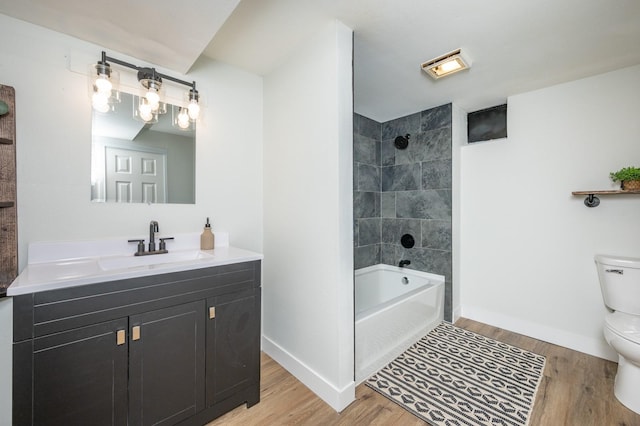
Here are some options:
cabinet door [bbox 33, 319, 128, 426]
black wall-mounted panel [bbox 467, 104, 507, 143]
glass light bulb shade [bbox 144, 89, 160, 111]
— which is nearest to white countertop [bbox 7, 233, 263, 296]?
cabinet door [bbox 33, 319, 128, 426]

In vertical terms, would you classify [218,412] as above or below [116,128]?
below

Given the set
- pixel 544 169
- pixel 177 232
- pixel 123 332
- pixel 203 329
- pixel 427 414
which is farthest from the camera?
pixel 544 169

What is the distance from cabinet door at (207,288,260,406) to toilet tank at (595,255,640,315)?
2.60 m

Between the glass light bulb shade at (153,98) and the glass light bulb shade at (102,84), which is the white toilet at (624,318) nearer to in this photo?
the glass light bulb shade at (153,98)

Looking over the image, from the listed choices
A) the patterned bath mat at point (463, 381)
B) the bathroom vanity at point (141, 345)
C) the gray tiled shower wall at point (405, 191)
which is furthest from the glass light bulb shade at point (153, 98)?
the patterned bath mat at point (463, 381)

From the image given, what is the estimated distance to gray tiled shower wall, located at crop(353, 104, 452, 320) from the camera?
2842 mm

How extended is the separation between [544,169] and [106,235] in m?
3.56

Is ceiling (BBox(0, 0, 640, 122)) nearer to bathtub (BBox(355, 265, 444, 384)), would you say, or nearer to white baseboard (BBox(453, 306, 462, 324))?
bathtub (BBox(355, 265, 444, 384))

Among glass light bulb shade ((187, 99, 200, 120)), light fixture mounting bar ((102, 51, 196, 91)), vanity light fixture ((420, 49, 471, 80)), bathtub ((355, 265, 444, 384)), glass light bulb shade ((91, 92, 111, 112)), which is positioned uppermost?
vanity light fixture ((420, 49, 471, 80))

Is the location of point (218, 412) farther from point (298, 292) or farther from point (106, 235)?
point (106, 235)

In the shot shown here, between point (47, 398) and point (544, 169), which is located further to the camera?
point (544, 169)

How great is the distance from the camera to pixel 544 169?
2439mm

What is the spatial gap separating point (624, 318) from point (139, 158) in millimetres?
3498

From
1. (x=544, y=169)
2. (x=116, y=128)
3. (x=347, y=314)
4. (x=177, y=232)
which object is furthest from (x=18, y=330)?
(x=544, y=169)
